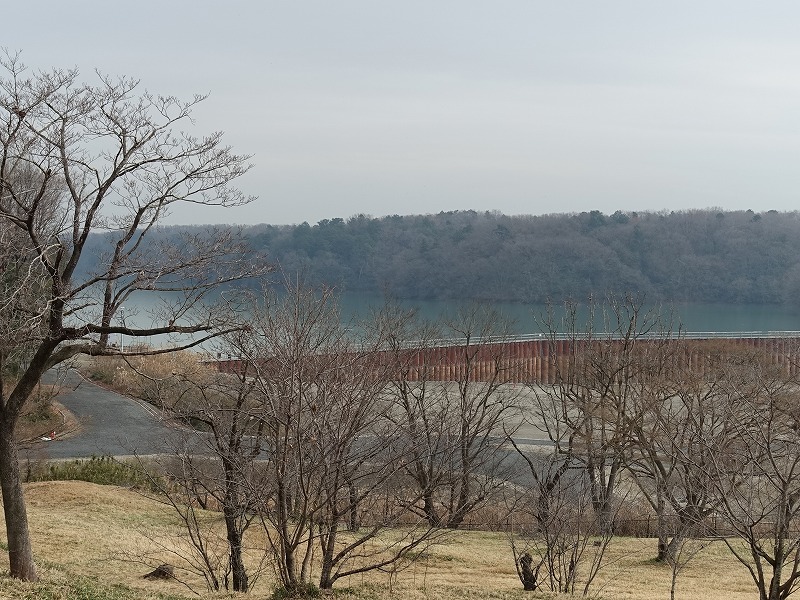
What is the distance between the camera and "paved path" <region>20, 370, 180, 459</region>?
2448 centimetres

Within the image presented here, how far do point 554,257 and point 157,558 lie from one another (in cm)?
8493

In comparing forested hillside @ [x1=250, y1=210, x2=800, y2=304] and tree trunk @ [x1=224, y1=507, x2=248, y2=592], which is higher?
forested hillside @ [x1=250, y1=210, x2=800, y2=304]

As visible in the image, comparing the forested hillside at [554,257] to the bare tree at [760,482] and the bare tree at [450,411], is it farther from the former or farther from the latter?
the bare tree at [760,482]

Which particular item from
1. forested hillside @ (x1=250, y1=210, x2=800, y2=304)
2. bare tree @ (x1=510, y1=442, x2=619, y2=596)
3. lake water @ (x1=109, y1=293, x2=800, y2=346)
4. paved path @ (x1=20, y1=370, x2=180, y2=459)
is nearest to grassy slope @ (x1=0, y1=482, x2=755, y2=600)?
bare tree @ (x1=510, y1=442, x2=619, y2=596)

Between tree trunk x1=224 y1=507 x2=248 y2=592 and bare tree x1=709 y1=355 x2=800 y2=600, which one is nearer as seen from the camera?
bare tree x1=709 y1=355 x2=800 y2=600

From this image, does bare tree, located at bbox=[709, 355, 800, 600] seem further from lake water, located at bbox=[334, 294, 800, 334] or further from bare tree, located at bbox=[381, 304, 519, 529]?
lake water, located at bbox=[334, 294, 800, 334]

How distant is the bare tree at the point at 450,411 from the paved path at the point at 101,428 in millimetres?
6774

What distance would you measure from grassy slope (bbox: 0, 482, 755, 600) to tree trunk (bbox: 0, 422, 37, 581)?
0.23 metres

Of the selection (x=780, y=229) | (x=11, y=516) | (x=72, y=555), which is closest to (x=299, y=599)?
(x=11, y=516)

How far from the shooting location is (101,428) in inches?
1108

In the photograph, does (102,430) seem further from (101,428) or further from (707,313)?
(707,313)

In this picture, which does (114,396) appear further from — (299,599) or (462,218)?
(462,218)

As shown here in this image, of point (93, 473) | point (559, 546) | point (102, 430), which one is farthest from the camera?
point (102, 430)

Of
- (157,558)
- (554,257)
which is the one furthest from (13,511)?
(554,257)
